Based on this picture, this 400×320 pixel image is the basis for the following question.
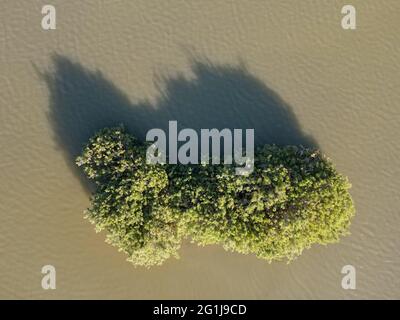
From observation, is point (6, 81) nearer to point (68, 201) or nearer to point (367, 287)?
point (68, 201)

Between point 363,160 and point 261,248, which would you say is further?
point 363,160

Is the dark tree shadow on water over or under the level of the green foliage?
over

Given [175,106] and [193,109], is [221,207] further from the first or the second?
[175,106]

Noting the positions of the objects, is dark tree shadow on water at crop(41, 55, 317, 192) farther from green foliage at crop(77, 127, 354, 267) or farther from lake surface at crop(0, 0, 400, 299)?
green foliage at crop(77, 127, 354, 267)

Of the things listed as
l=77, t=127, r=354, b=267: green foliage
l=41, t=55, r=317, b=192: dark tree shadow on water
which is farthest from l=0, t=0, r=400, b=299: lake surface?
l=77, t=127, r=354, b=267: green foliage

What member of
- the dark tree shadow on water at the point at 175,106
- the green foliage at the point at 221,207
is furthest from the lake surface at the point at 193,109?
the green foliage at the point at 221,207
